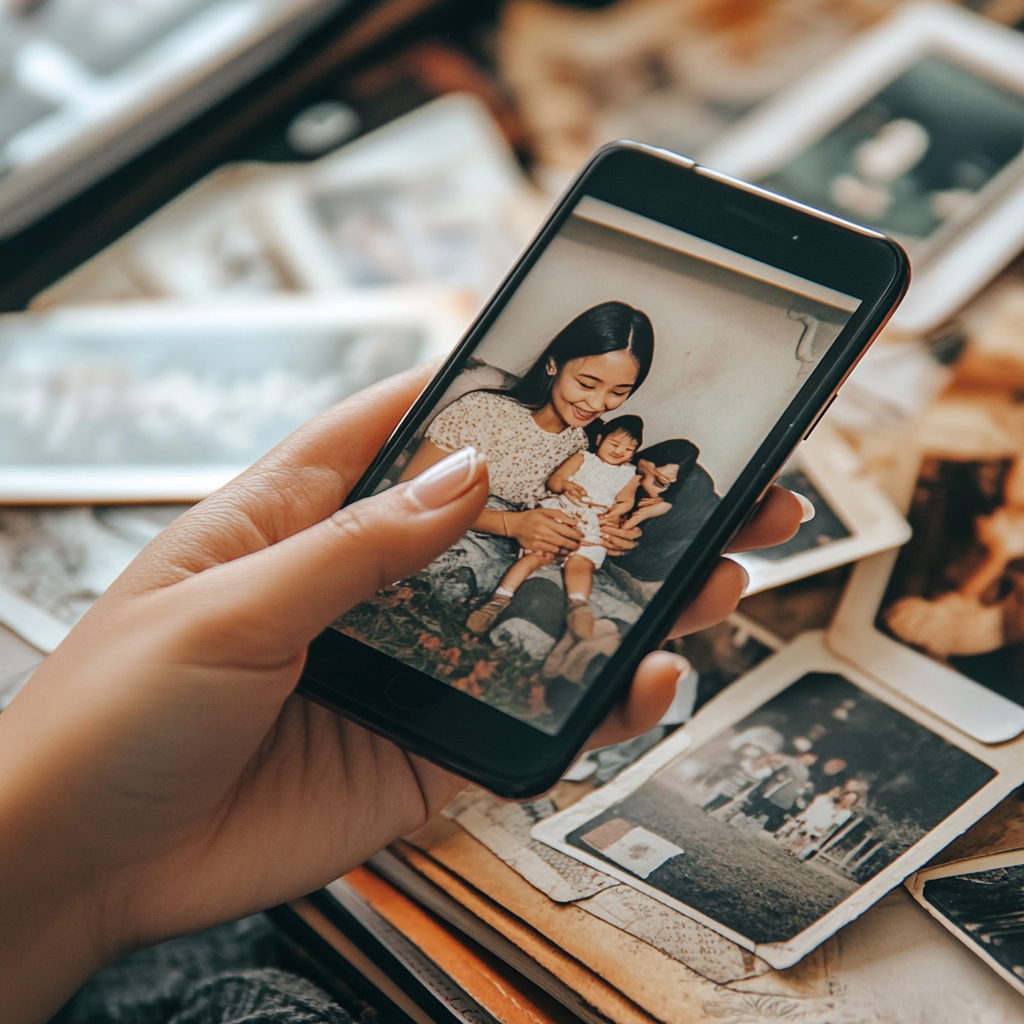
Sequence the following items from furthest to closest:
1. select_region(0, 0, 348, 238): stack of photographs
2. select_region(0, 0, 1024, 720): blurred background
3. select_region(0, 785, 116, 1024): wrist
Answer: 1. select_region(0, 0, 348, 238): stack of photographs
2. select_region(0, 0, 1024, 720): blurred background
3. select_region(0, 785, 116, 1024): wrist

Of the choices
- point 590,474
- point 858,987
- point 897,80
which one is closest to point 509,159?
point 897,80

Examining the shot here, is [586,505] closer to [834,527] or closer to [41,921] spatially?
[834,527]

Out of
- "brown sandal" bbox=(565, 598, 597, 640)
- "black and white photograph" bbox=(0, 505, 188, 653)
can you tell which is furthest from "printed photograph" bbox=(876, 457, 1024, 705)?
"black and white photograph" bbox=(0, 505, 188, 653)

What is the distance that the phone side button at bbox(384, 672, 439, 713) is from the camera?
432 millimetres

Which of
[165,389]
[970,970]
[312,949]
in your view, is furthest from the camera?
[165,389]

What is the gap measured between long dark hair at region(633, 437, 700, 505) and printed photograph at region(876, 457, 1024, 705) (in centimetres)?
18

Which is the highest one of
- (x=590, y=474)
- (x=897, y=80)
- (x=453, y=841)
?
(x=897, y=80)

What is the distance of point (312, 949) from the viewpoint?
51 cm

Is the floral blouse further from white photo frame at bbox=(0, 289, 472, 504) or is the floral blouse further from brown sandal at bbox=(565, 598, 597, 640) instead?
white photo frame at bbox=(0, 289, 472, 504)

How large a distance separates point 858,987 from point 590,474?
279 mm

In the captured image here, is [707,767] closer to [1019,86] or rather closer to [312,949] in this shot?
[312,949]

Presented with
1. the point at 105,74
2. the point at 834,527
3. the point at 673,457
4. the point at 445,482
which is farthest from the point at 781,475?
the point at 105,74

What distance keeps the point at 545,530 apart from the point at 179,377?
0.40 metres

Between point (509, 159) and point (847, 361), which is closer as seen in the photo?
point (847, 361)
